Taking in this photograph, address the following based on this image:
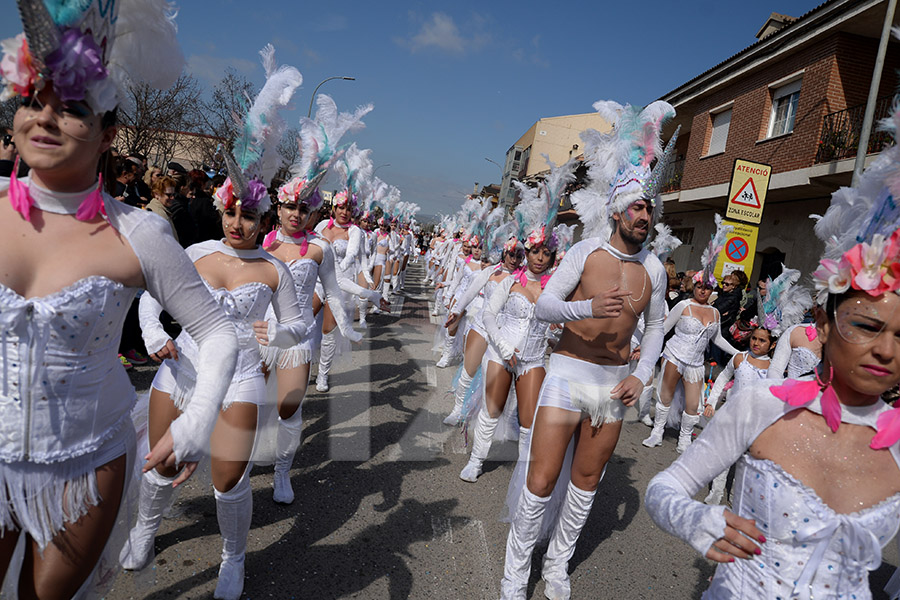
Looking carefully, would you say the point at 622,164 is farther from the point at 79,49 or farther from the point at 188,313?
the point at 79,49

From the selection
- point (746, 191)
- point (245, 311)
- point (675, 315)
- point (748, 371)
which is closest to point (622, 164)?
point (245, 311)

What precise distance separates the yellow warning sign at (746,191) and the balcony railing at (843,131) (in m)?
3.08

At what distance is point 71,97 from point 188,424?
101 centimetres

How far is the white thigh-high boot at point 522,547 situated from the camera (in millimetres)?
3203

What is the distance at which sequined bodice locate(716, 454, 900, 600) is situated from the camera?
1.68 m

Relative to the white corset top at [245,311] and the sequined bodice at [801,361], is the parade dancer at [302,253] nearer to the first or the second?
the white corset top at [245,311]

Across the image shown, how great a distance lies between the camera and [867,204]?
5.92 ft

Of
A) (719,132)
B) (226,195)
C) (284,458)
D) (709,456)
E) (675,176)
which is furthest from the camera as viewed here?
(675,176)

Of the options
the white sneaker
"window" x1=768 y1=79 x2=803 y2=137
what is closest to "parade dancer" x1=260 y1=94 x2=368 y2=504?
the white sneaker

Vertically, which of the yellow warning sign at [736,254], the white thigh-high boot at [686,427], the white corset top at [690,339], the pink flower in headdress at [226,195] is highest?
the yellow warning sign at [736,254]

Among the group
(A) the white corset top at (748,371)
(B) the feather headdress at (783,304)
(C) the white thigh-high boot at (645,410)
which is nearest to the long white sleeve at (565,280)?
(A) the white corset top at (748,371)

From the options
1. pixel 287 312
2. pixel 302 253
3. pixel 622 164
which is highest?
pixel 622 164

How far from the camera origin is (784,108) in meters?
14.1

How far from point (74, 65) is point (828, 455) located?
2528 mm
